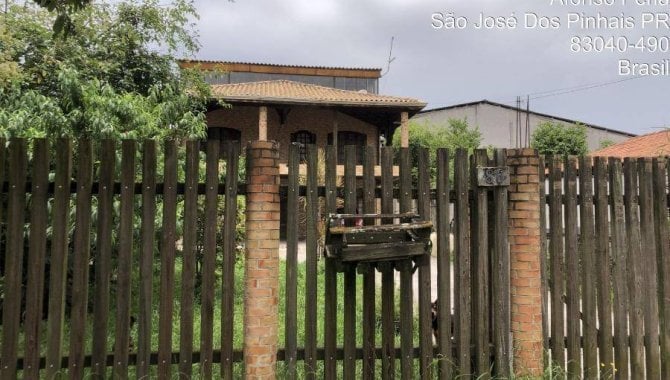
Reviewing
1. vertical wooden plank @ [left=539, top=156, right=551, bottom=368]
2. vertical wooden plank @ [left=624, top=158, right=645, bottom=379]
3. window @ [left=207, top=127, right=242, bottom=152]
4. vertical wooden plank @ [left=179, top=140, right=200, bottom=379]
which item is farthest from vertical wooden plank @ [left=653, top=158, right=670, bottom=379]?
window @ [left=207, top=127, right=242, bottom=152]

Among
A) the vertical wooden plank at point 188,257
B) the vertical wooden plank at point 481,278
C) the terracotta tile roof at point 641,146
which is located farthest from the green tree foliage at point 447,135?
the vertical wooden plank at point 188,257

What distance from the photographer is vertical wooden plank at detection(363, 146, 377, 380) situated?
2.89 m

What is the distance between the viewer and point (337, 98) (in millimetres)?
14344

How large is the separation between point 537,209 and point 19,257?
352 centimetres

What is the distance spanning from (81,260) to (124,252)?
26 centimetres

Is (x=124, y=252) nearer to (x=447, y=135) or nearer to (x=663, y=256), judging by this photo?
(x=663, y=256)

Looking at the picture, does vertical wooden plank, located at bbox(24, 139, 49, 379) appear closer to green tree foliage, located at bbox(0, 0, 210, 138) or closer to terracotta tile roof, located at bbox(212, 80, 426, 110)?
green tree foliage, located at bbox(0, 0, 210, 138)

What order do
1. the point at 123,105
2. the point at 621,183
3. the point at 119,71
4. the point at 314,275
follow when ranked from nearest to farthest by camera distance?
1. the point at 314,275
2. the point at 621,183
3. the point at 123,105
4. the point at 119,71

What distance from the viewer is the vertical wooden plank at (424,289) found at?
2951 millimetres

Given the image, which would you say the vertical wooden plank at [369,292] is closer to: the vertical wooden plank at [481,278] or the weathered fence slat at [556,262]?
the vertical wooden plank at [481,278]

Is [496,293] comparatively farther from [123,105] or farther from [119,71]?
[119,71]

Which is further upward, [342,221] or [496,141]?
[496,141]

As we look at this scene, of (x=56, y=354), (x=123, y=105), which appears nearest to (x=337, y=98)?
(x=123, y=105)

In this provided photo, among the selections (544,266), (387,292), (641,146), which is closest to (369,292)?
(387,292)
